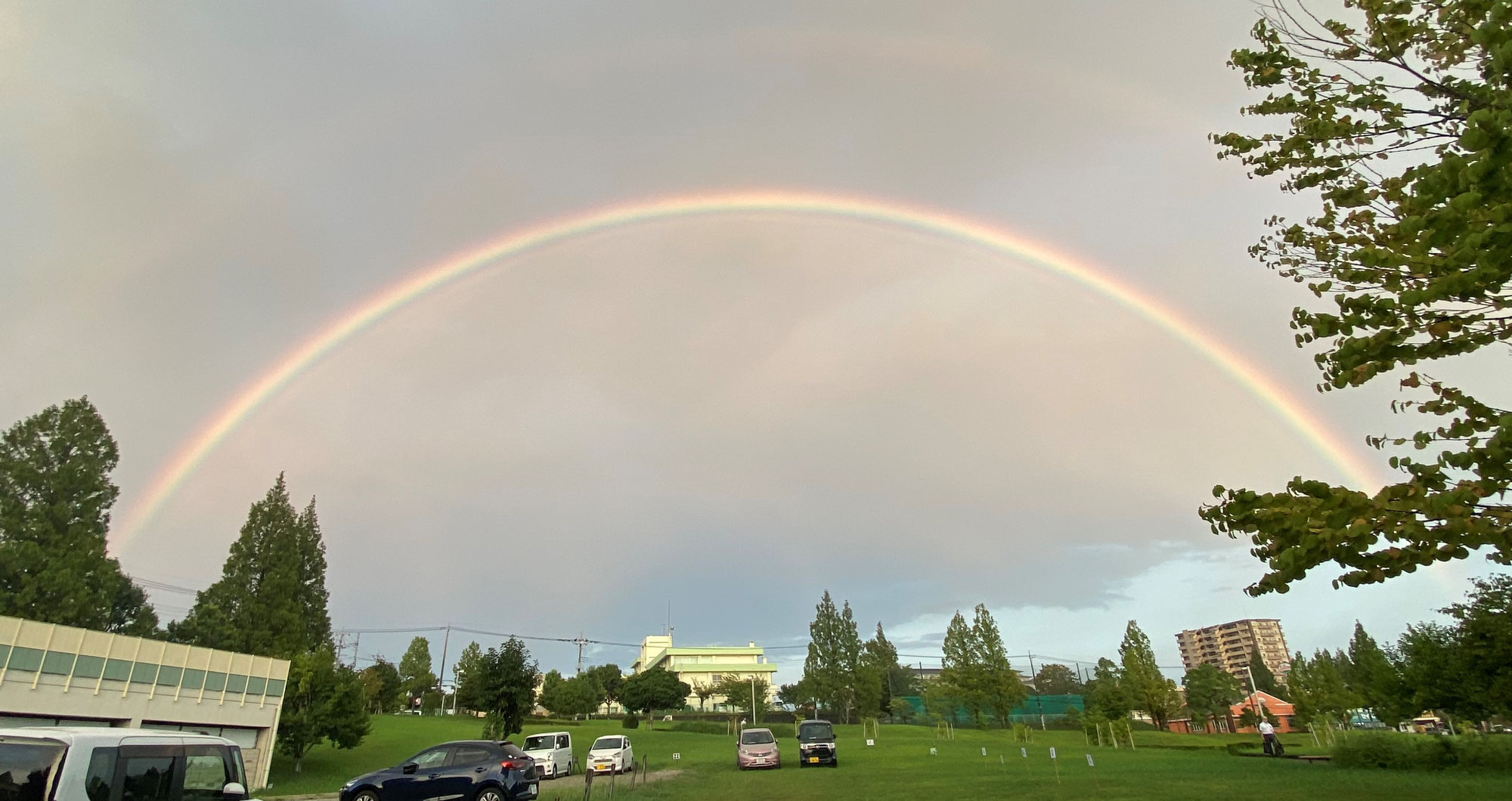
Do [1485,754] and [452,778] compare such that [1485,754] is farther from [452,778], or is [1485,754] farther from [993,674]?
[993,674]

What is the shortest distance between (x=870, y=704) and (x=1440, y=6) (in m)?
93.3

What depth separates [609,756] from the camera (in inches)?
1400

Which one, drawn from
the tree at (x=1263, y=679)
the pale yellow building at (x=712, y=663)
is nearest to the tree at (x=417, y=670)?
the pale yellow building at (x=712, y=663)

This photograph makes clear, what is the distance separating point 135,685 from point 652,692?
70853mm

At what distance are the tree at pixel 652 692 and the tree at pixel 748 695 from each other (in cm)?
661

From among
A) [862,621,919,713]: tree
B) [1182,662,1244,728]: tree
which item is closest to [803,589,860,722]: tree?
[862,621,919,713]: tree

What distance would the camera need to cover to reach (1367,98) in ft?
24.2

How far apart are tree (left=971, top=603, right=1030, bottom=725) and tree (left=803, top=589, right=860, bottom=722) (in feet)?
78.7

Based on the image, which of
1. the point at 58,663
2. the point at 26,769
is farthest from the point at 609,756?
the point at 26,769

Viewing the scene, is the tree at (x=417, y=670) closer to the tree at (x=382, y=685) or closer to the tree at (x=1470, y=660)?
the tree at (x=382, y=685)

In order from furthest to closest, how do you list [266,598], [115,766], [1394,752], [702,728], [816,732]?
[702,728] < [266,598] < [816,732] < [1394,752] < [115,766]

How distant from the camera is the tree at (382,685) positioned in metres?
81.9

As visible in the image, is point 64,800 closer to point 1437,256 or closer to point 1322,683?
point 1437,256

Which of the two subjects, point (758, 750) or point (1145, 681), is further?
point (1145, 681)
